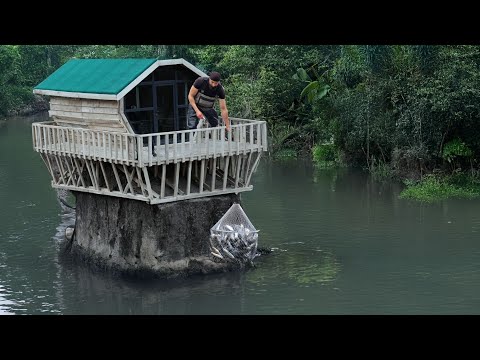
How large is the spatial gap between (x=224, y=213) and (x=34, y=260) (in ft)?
19.4

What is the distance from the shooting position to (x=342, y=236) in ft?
113

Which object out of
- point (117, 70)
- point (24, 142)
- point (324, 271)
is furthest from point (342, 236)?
point (24, 142)

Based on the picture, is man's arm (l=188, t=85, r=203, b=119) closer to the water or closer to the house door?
the house door

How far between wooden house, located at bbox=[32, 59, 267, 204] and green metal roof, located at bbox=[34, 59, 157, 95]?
4 cm

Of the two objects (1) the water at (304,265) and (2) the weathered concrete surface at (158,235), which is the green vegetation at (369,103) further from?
(2) the weathered concrete surface at (158,235)

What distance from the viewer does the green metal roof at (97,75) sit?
28.9 m

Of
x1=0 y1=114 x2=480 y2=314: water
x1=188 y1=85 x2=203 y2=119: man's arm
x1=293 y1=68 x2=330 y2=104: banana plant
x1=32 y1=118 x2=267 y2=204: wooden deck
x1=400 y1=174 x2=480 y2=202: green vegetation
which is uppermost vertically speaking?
x1=188 y1=85 x2=203 y2=119: man's arm

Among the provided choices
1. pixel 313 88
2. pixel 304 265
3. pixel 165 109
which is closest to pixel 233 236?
pixel 304 265

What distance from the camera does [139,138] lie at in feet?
90.7

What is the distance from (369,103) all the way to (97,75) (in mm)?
Result: 17198

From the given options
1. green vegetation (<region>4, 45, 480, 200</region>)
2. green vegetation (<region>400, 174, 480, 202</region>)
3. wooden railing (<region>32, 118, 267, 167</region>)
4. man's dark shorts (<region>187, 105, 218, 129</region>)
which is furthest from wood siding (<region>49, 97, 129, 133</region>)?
green vegetation (<region>4, 45, 480, 200</region>)

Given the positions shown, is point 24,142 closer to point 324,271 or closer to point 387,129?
point 387,129

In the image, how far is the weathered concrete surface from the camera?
29047 millimetres

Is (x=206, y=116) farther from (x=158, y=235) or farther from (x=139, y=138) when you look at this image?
(x=158, y=235)
